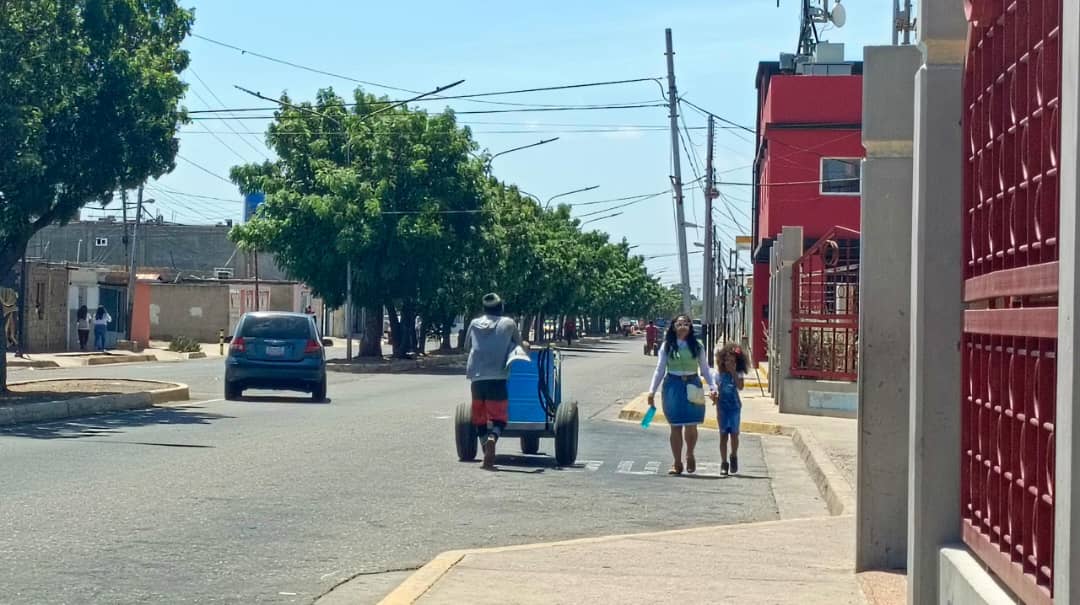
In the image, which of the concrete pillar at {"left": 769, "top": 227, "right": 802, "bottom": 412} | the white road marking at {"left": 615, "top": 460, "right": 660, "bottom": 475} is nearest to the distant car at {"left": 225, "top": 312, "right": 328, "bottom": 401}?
the concrete pillar at {"left": 769, "top": 227, "right": 802, "bottom": 412}

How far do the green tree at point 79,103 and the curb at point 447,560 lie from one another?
Answer: 12531 mm

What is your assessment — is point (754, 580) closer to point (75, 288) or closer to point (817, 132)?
point (817, 132)

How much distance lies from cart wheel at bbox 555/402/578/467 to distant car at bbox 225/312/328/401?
11366mm

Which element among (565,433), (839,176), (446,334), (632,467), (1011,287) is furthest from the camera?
(446,334)

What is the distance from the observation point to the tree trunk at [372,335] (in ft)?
160

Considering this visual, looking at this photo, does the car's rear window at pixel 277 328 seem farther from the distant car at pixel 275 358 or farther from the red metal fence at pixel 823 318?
the red metal fence at pixel 823 318

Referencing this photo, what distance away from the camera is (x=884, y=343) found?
8.55 m

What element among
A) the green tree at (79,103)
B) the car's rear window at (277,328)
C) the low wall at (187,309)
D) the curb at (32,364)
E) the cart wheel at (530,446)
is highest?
the green tree at (79,103)

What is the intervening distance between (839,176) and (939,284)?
3993 cm

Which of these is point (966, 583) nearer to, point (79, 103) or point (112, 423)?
point (112, 423)

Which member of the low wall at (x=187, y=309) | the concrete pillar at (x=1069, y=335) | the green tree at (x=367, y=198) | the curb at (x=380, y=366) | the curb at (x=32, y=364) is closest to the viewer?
the concrete pillar at (x=1069, y=335)

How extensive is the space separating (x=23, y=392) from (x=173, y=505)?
41.6ft

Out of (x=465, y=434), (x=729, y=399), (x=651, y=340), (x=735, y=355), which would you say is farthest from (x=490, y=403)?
(x=651, y=340)

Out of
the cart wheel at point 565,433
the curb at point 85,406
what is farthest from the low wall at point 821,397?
the cart wheel at point 565,433
